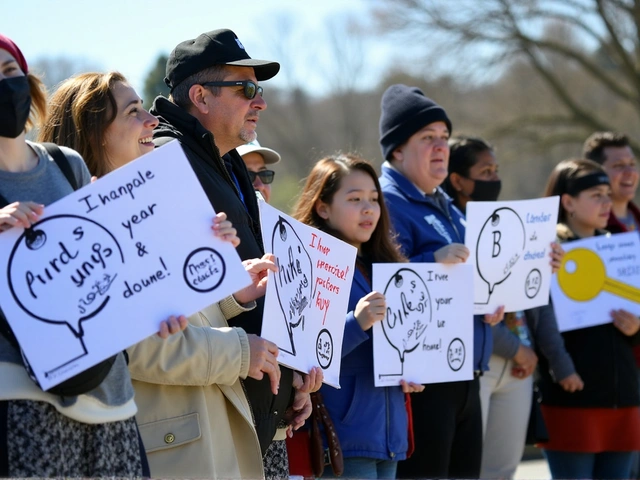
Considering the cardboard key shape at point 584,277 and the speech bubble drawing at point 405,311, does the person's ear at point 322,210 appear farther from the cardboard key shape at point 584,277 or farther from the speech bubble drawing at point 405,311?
the cardboard key shape at point 584,277

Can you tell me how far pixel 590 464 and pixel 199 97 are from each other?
345 centimetres

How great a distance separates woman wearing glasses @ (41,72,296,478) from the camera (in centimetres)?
317

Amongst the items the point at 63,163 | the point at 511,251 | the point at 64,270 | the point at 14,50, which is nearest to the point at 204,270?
the point at 64,270

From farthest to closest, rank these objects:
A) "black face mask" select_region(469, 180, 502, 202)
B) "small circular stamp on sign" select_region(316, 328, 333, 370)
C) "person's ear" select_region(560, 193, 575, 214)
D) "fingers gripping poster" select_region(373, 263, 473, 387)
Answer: "person's ear" select_region(560, 193, 575, 214)
"black face mask" select_region(469, 180, 502, 202)
"fingers gripping poster" select_region(373, 263, 473, 387)
"small circular stamp on sign" select_region(316, 328, 333, 370)

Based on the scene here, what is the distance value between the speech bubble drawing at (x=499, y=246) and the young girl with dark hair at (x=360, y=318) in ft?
2.02

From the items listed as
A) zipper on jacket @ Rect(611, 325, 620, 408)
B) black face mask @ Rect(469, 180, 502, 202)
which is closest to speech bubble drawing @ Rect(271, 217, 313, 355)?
black face mask @ Rect(469, 180, 502, 202)

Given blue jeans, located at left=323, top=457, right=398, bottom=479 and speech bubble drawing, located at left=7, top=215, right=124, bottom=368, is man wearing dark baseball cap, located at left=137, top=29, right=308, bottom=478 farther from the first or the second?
blue jeans, located at left=323, top=457, right=398, bottom=479

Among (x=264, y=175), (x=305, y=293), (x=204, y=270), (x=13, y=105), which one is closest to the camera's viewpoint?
(x=13, y=105)

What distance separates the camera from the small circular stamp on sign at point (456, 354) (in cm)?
467

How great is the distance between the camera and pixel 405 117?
5.24 metres

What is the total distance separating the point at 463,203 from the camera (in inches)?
227

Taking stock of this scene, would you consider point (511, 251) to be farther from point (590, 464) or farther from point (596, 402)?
point (590, 464)

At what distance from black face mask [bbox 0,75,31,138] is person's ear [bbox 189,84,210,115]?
4.30 feet

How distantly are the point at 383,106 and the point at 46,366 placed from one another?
3278mm
